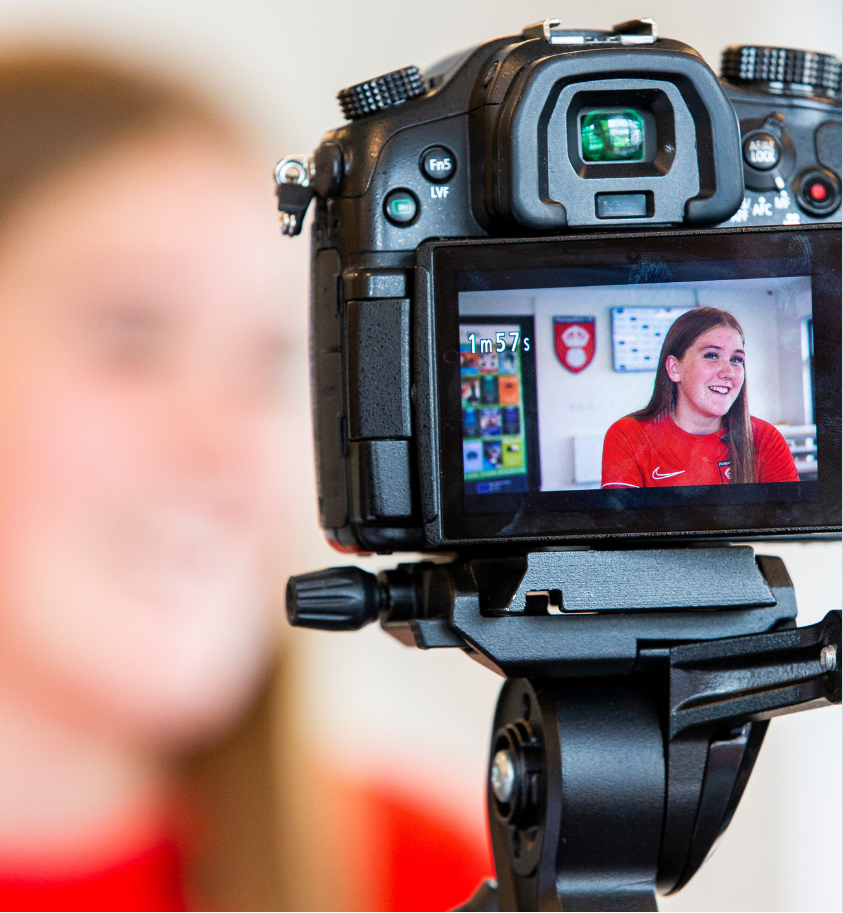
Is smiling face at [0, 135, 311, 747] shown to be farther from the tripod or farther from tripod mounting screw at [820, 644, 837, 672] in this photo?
tripod mounting screw at [820, 644, 837, 672]

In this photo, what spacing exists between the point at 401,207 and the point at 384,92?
7 centimetres

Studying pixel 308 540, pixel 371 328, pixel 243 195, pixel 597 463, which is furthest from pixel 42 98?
pixel 597 463

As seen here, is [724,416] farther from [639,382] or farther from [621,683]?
[621,683]

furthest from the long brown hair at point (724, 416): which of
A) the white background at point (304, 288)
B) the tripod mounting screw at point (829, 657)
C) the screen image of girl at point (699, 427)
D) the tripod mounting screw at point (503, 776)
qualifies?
the white background at point (304, 288)

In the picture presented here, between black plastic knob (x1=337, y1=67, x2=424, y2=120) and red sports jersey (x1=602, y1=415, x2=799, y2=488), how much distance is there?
25 cm

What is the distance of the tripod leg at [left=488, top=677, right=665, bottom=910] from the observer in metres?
0.60

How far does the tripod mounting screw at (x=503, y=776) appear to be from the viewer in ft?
2.03

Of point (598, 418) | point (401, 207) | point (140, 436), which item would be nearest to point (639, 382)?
point (598, 418)

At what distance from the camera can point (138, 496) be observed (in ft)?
3.78

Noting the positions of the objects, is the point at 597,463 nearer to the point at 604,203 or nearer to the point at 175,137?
the point at 604,203

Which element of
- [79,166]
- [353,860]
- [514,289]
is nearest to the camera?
[514,289]

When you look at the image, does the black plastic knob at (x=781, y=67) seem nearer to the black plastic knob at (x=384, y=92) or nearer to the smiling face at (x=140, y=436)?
Answer: the black plastic knob at (x=384, y=92)

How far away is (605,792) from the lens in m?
0.60

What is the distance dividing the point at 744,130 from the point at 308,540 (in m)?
0.78
